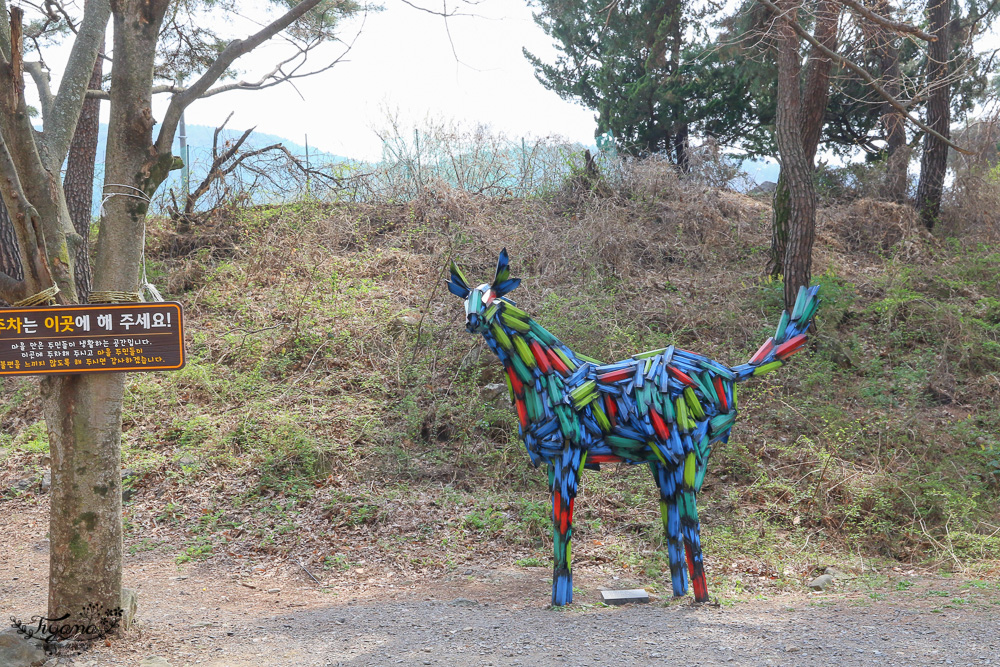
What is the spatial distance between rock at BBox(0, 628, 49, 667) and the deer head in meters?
2.89

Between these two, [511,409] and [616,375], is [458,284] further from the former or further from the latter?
[511,409]

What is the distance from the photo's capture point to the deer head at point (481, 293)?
4.45m

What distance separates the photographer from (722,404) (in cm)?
480

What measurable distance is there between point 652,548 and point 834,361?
13.9 feet

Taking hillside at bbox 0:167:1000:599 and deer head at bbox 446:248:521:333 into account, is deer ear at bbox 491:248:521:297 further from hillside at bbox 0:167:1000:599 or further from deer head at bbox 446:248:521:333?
hillside at bbox 0:167:1000:599

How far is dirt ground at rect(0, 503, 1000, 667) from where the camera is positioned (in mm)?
3992

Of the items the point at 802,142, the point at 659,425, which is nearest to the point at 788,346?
the point at 659,425

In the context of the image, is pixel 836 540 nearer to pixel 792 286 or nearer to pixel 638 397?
pixel 638 397

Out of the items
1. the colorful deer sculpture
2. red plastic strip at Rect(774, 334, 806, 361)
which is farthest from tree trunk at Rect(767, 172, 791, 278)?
the colorful deer sculpture

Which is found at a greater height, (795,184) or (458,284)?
(795,184)

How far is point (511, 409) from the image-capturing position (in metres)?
7.96

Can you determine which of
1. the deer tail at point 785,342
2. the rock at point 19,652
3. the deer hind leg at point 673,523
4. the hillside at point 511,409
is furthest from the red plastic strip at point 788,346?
the rock at point 19,652

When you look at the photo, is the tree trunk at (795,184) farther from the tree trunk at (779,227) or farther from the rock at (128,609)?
the rock at (128,609)

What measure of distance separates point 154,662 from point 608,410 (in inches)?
115
